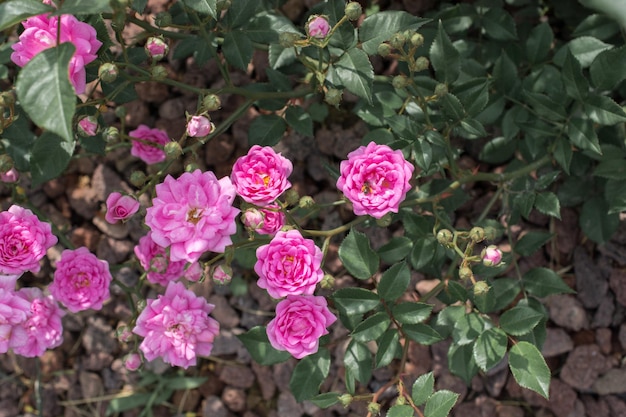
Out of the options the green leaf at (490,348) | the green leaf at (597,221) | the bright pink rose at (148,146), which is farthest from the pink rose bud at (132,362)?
the green leaf at (597,221)

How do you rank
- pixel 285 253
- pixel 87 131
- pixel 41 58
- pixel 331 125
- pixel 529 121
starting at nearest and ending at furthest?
pixel 41 58 < pixel 285 253 < pixel 87 131 < pixel 529 121 < pixel 331 125

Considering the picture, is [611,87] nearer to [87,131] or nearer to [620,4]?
[620,4]

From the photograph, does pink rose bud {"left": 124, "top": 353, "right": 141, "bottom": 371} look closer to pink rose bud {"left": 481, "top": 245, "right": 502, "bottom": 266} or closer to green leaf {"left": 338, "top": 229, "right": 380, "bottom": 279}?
green leaf {"left": 338, "top": 229, "right": 380, "bottom": 279}

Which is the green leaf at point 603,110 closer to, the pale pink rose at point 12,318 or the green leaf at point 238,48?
the green leaf at point 238,48

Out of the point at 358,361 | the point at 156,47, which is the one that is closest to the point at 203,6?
the point at 156,47

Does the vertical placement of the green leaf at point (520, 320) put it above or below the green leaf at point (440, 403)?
above

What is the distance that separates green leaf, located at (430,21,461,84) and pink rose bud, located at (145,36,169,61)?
0.69 metres

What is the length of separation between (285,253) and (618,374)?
1.36m

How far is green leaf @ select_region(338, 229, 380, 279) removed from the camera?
1.73 meters

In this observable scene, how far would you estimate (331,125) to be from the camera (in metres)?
2.50

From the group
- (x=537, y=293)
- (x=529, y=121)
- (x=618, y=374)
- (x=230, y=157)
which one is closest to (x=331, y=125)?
(x=230, y=157)

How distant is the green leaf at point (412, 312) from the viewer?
5.65 feet

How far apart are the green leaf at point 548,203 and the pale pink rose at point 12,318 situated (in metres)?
1.38

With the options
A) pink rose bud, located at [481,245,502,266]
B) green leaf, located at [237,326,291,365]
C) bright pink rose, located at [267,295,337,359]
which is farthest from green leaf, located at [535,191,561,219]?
green leaf, located at [237,326,291,365]
